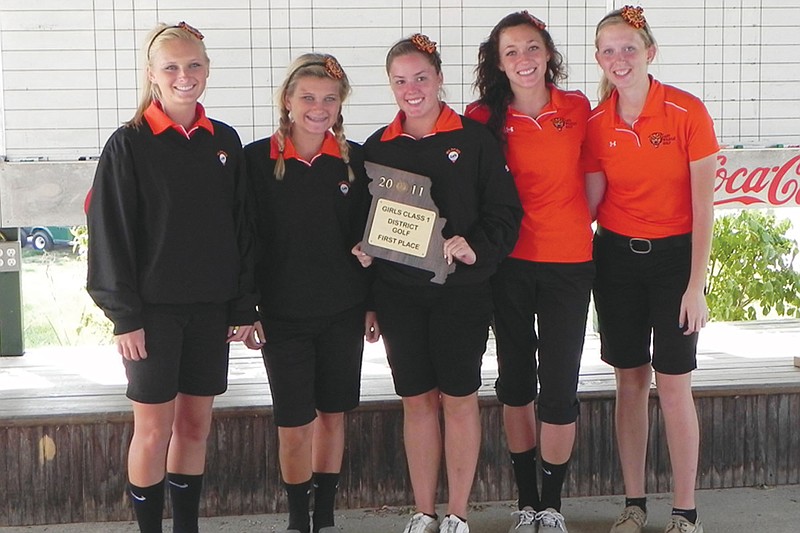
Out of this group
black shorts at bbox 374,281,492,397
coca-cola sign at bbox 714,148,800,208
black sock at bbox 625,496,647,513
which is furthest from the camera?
coca-cola sign at bbox 714,148,800,208

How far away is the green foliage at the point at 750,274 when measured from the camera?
5609 millimetres

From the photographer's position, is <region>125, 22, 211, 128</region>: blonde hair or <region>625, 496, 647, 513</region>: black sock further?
<region>625, 496, 647, 513</region>: black sock

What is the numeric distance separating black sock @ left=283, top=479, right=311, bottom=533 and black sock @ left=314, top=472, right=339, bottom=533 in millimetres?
45

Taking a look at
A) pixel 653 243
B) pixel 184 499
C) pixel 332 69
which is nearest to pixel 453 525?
pixel 184 499

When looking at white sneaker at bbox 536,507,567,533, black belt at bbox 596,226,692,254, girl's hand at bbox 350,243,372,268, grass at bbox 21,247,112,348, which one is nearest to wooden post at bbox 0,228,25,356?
grass at bbox 21,247,112,348

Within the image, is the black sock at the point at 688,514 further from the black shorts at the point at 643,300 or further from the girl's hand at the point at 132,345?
the girl's hand at the point at 132,345

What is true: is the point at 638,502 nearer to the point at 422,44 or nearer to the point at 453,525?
the point at 453,525

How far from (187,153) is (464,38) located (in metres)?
A: 1.89

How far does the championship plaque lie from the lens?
2.98 metres

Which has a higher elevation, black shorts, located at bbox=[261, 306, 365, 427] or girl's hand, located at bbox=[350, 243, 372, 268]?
girl's hand, located at bbox=[350, 243, 372, 268]

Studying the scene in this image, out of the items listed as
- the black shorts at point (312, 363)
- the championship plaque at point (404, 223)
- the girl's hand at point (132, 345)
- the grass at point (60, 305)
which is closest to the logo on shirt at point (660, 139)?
the championship plaque at point (404, 223)

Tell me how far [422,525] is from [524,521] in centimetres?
36

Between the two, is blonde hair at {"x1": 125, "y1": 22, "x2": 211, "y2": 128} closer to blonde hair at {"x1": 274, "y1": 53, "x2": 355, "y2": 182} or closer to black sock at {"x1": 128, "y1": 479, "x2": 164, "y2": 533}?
blonde hair at {"x1": 274, "y1": 53, "x2": 355, "y2": 182}

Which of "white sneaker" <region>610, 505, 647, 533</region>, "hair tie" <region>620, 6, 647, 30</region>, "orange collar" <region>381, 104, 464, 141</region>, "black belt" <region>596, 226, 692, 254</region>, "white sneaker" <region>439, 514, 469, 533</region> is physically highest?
"hair tie" <region>620, 6, 647, 30</region>
